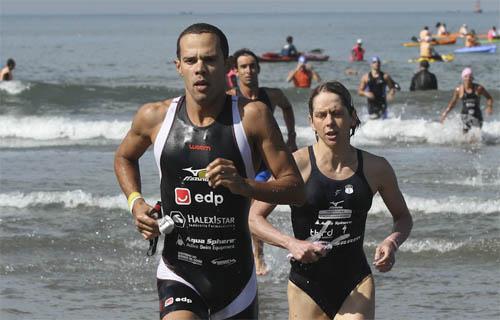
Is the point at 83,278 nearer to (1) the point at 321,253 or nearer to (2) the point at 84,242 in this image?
(2) the point at 84,242

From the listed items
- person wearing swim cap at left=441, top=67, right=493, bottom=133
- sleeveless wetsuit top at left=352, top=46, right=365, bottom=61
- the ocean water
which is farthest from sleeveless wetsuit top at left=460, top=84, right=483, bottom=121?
sleeveless wetsuit top at left=352, top=46, right=365, bottom=61

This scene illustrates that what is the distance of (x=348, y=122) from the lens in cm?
496

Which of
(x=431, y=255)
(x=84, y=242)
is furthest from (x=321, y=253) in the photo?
(x=84, y=242)

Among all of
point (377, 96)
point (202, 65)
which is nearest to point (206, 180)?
point (202, 65)

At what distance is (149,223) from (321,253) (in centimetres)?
86

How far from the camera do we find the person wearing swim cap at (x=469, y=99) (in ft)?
58.3

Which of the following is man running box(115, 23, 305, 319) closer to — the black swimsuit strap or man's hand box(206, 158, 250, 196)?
man's hand box(206, 158, 250, 196)

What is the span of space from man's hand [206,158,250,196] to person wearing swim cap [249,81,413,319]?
908 millimetres

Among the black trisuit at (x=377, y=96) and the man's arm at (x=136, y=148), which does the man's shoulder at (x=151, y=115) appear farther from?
the black trisuit at (x=377, y=96)

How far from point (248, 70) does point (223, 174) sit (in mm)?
4787

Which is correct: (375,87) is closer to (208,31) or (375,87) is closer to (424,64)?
(424,64)

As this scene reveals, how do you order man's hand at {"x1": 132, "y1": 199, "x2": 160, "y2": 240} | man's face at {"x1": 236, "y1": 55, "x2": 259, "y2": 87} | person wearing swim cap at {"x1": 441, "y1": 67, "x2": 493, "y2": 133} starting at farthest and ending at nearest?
person wearing swim cap at {"x1": 441, "y1": 67, "x2": 493, "y2": 133} → man's face at {"x1": 236, "y1": 55, "x2": 259, "y2": 87} → man's hand at {"x1": 132, "y1": 199, "x2": 160, "y2": 240}

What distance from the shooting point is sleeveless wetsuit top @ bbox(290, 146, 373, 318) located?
4852 millimetres

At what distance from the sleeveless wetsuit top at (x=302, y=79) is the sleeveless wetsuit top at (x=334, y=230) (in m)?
21.6
